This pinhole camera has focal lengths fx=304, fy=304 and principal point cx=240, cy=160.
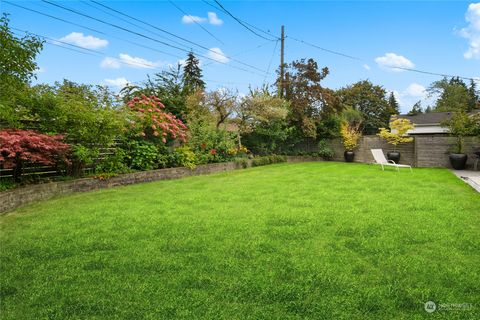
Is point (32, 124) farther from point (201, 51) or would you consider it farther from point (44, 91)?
point (201, 51)

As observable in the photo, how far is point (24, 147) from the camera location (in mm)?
5562

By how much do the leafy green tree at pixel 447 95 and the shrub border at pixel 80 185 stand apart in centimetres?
3924

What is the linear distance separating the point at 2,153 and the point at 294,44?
1765 cm

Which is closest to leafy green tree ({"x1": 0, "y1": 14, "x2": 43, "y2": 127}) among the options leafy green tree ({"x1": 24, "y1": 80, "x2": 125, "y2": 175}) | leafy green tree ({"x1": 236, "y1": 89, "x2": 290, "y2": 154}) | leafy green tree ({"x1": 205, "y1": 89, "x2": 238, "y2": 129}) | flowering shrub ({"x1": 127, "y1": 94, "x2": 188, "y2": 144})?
leafy green tree ({"x1": 24, "y1": 80, "x2": 125, "y2": 175})

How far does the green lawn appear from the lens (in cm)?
206

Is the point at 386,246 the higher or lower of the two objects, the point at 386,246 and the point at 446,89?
the lower

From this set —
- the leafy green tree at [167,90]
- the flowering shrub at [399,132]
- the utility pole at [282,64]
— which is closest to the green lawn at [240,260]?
the leafy green tree at [167,90]

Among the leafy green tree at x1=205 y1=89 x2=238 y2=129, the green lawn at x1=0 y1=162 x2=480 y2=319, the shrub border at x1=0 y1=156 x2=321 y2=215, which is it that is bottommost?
the green lawn at x1=0 y1=162 x2=480 y2=319

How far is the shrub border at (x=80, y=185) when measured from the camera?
205 inches

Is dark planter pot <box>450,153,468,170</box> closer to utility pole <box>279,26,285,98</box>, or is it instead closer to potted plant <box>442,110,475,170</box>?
potted plant <box>442,110,475,170</box>

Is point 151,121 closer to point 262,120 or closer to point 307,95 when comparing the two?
point 262,120

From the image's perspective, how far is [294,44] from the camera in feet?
64.0

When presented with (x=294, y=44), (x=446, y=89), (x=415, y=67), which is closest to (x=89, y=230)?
(x=294, y=44)
